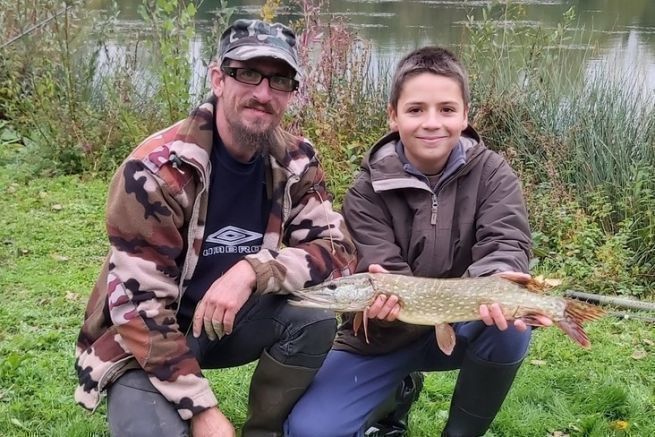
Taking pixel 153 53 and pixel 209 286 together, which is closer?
pixel 209 286

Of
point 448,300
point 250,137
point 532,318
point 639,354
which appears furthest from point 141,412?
point 639,354

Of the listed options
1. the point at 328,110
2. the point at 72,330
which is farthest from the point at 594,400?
the point at 328,110

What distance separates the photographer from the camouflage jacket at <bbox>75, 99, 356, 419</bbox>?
215 cm

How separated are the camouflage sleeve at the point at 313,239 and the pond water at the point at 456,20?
5.17 metres

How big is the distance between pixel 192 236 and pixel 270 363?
0.53 metres

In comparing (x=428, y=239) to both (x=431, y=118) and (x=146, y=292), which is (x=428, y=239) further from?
(x=146, y=292)

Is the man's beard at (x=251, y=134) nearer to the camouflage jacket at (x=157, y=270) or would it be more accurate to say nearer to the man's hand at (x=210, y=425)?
the camouflage jacket at (x=157, y=270)

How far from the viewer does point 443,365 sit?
271 cm

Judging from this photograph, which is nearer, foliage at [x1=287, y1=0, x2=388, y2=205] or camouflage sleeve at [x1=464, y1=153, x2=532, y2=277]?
camouflage sleeve at [x1=464, y1=153, x2=532, y2=277]

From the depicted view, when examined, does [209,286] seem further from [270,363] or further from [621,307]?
[621,307]

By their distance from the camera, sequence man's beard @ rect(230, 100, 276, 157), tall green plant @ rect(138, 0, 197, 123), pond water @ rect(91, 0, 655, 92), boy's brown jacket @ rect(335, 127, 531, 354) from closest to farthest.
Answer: man's beard @ rect(230, 100, 276, 157) < boy's brown jacket @ rect(335, 127, 531, 354) < tall green plant @ rect(138, 0, 197, 123) < pond water @ rect(91, 0, 655, 92)

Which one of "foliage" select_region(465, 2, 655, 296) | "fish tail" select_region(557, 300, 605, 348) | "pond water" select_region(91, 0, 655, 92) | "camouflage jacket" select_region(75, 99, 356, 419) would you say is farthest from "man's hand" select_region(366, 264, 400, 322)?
"pond water" select_region(91, 0, 655, 92)

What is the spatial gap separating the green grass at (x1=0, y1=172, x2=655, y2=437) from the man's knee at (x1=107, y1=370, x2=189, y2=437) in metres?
0.63

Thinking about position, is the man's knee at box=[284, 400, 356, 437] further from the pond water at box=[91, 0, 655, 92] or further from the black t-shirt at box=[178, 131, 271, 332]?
the pond water at box=[91, 0, 655, 92]
